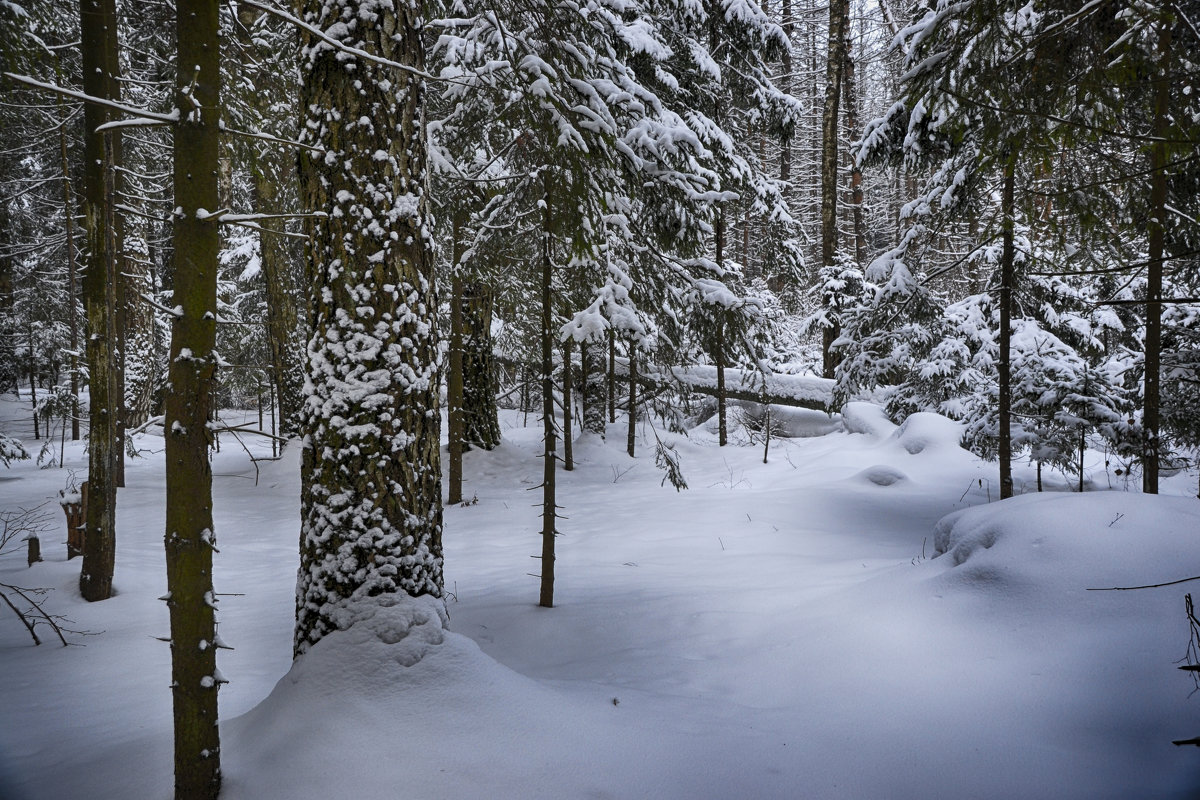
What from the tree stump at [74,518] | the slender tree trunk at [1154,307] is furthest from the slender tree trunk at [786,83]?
the tree stump at [74,518]

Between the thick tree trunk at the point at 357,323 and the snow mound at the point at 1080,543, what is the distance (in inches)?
143

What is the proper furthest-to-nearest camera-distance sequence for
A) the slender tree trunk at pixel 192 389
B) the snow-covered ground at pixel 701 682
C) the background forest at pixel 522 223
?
the background forest at pixel 522 223 < the snow-covered ground at pixel 701 682 < the slender tree trunk at pixel 192 389

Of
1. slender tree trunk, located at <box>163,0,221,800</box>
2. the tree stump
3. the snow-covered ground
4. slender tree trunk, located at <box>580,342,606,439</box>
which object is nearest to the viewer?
slender tree trunk, located at <box>163,0,221,800</box>

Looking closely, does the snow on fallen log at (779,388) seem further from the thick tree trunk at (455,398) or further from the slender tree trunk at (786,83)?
the thick tree trunk at (455,398)

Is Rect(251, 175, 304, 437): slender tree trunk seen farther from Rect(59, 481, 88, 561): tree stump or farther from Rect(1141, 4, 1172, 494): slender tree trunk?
Rect(1141, 4, 1172, 494): slender tree trunk

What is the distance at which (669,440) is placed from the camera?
1448cm

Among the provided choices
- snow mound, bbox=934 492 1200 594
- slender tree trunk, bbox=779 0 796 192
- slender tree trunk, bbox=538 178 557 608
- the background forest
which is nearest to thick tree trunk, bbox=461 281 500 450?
the background forest

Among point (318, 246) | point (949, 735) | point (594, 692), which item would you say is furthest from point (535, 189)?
point (949, 735)

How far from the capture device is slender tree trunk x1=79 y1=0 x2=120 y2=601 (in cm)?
575

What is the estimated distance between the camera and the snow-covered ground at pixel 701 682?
8.96 feet

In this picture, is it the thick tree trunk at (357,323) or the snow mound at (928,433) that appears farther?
the snow mound at (928,433)

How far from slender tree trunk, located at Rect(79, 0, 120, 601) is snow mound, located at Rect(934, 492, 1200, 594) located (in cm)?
720

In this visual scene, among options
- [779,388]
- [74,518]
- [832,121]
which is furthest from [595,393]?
[74,518]

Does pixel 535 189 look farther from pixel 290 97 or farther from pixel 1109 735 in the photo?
pixel 1109 735
